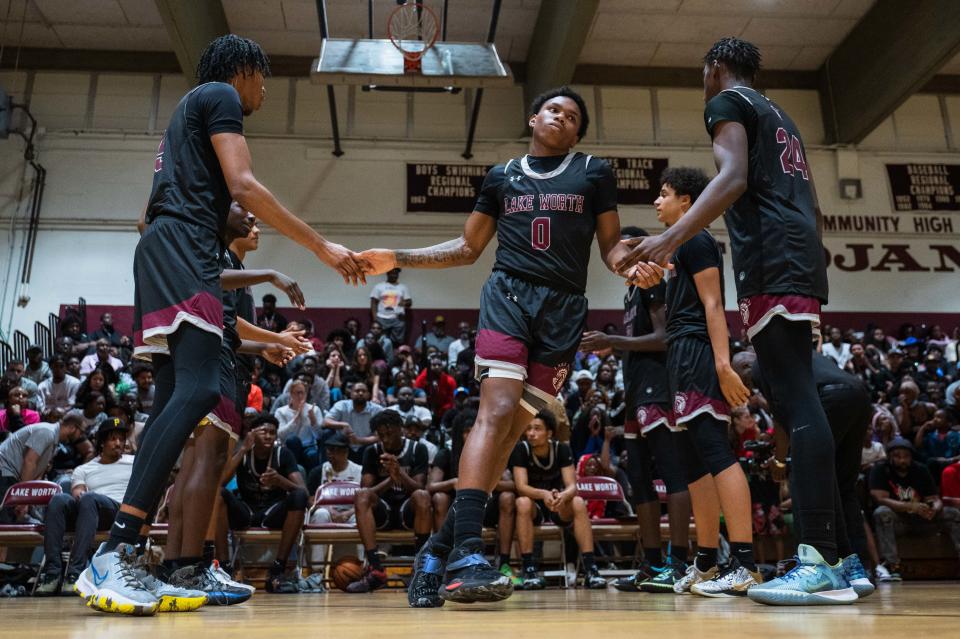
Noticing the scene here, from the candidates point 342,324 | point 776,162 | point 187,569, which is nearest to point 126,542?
point 187,569

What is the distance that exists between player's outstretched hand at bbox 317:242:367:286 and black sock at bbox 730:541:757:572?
2.26 m

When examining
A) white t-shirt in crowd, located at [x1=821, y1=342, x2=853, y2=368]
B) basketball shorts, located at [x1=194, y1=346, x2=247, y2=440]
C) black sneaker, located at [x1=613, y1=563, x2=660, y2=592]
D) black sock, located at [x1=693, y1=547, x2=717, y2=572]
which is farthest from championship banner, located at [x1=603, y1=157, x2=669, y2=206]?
basketball shorts, located at [x1=194, y1=346, x2=247, y2=440]

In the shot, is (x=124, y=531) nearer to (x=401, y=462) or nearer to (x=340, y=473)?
(x=401, y=462)

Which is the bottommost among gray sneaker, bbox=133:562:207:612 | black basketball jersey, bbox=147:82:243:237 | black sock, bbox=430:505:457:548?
gray sneaker, bbox=133:562:207:612

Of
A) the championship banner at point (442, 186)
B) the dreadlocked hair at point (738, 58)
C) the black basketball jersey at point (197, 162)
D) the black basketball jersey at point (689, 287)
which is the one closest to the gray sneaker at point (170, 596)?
the black basketball jersey at point (197, 162)

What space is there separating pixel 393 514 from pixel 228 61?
473 centimetres

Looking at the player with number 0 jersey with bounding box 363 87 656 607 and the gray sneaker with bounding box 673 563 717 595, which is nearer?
the player with number 0 jersey with bounding box 363 87 656 607

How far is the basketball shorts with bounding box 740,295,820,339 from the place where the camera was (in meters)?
3.02

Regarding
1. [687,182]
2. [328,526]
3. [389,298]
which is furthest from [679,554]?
[389,298]

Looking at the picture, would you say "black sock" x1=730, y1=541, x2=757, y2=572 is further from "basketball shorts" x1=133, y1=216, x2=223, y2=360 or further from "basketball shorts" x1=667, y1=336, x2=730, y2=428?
"basketball shorts" x1=133, y1=216, x2=223, y2=360

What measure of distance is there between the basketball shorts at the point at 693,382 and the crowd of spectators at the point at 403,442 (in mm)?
2111

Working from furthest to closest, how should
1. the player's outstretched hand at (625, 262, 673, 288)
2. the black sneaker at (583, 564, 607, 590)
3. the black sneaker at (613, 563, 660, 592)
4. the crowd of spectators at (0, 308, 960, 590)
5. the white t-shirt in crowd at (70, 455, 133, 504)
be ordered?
1. the white t-shirt in crowd at (70, 455, 133, 504)
2. the crowd of spectators at (0, 308, 960, 590)
3. the black sneaker at (583, 564, 607, 590)
4. the black sneaker at (613, 563, 660, 592)
5. the player's outstretched hand at (625, 262, 673, 288)

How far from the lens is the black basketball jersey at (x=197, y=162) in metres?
3.17

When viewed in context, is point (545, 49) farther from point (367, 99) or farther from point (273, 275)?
point (273, 275)
